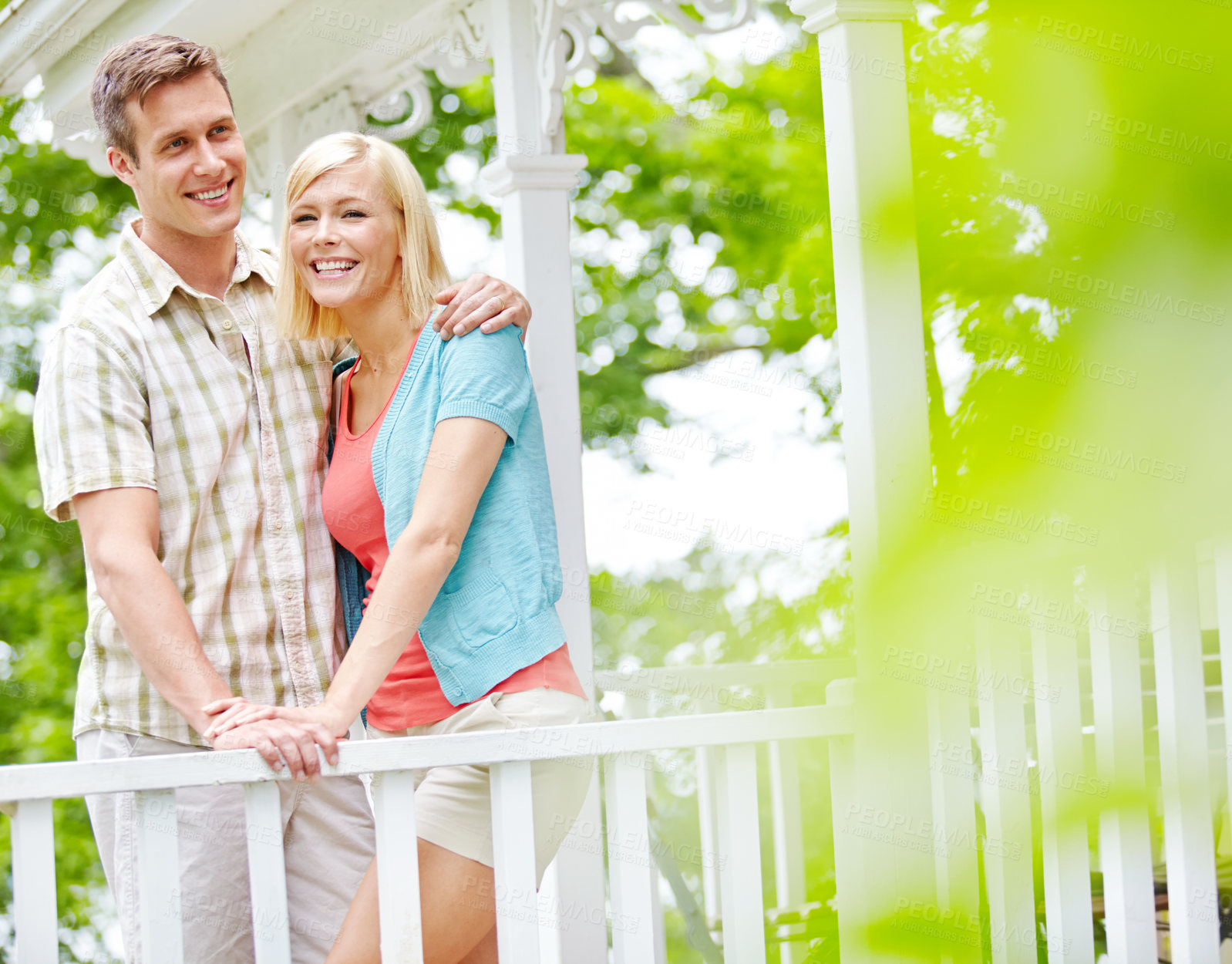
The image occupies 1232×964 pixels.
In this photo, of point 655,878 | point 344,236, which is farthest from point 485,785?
point 655,878

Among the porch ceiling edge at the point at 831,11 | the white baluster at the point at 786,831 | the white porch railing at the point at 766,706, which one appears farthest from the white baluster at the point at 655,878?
the porch ceiling edge at the point at 831,11

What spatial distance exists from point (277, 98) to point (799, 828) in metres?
2.98

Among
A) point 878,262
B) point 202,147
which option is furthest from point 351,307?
point 878,262

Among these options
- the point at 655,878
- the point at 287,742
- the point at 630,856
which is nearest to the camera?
the point at 287,742

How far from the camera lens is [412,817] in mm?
1829

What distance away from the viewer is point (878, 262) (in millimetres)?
322

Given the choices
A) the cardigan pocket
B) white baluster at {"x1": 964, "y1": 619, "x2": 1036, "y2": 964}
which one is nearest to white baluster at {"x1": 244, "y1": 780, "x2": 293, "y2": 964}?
the cardigan pocket

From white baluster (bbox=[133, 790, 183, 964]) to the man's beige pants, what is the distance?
27 cm

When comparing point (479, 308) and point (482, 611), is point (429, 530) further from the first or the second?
point (479, 308)

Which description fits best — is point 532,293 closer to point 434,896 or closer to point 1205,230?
point 434,896

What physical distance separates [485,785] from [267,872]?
364 mm

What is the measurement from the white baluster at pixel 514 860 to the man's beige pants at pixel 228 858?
442 mm

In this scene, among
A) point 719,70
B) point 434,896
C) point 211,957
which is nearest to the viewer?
point 434,896

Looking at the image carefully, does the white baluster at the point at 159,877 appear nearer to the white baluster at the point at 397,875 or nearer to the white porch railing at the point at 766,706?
the white baluster at the point at 397,875
